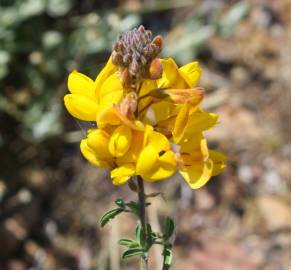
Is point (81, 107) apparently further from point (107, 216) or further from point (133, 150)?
point (107, 216)

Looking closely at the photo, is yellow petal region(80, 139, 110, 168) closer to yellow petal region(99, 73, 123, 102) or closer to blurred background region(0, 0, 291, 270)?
yellow petal region(99, 73, 123, 102)

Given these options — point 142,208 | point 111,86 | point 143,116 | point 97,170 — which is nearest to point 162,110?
point 143,116

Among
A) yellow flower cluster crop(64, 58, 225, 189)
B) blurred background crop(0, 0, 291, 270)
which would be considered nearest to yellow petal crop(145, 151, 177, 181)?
yellow flower cluster crop(64, 58, 225, 189)

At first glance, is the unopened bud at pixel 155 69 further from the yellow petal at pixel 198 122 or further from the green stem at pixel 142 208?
the green stem at pixel 142 208

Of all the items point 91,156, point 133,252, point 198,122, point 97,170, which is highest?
point 97,170

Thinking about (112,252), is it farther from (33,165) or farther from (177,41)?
(177,41)

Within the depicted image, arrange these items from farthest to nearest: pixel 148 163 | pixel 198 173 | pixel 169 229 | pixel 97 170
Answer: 1. pixel 97 170
2. pixel 169 229
3. pixel 198 173
4. pixel 148 163

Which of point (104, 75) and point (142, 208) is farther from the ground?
point (104, 75)

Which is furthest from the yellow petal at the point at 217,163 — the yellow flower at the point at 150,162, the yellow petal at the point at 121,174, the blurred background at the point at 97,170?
the blurred background at the point at 97,170
